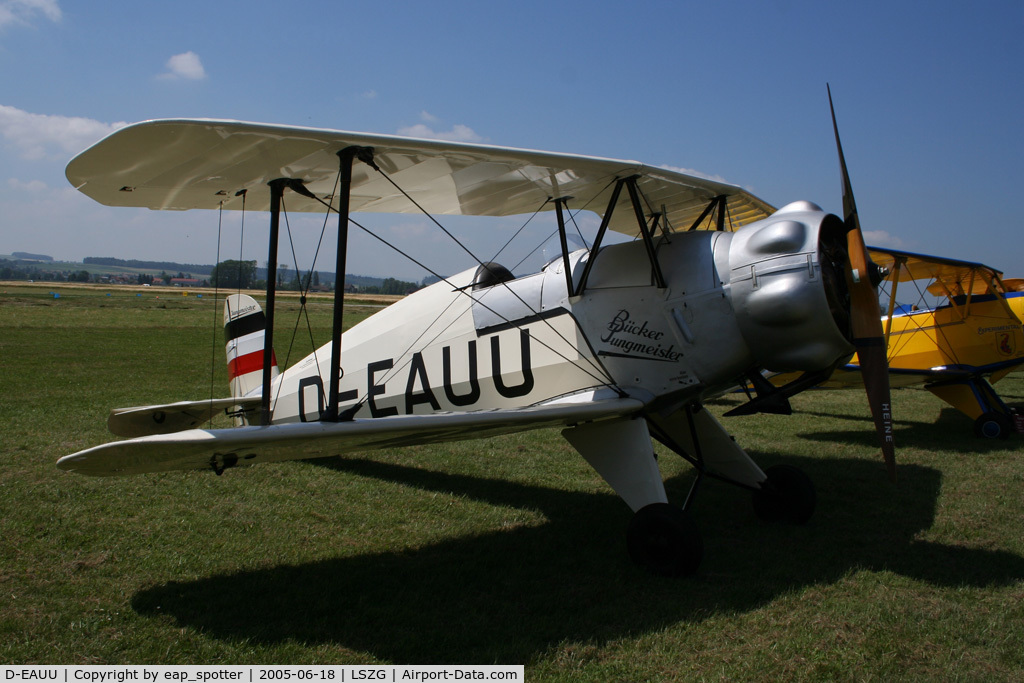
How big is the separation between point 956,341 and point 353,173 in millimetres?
8923

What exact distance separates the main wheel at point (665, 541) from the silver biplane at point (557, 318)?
0.01m

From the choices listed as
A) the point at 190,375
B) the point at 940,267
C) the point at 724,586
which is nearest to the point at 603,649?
the point at 724,586

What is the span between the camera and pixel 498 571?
4.04 metres

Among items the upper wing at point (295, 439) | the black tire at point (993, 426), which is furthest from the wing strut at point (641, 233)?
the black tire at point (993, 426)

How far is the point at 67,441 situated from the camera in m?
6.95

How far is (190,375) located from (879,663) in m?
12.3

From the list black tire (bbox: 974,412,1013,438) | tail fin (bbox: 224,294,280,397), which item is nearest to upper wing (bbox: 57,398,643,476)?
tail fin (bbox: 224,294,280,397)

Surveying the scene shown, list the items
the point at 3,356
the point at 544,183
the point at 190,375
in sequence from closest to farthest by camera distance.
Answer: the point at 544,183
the point at 190,375
the point at 3,356

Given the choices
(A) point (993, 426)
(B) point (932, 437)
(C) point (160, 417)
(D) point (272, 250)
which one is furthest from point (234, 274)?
(A) point (993, 426)

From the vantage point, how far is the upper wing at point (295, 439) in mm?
2914

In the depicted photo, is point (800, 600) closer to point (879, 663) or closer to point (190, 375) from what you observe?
point (879, 663)

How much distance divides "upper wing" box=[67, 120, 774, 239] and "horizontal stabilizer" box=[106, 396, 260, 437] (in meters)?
1.41

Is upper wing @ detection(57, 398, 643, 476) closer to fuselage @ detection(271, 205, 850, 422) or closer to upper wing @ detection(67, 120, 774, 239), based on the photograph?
fuselage @ detection(271, 205, 850, 422)
